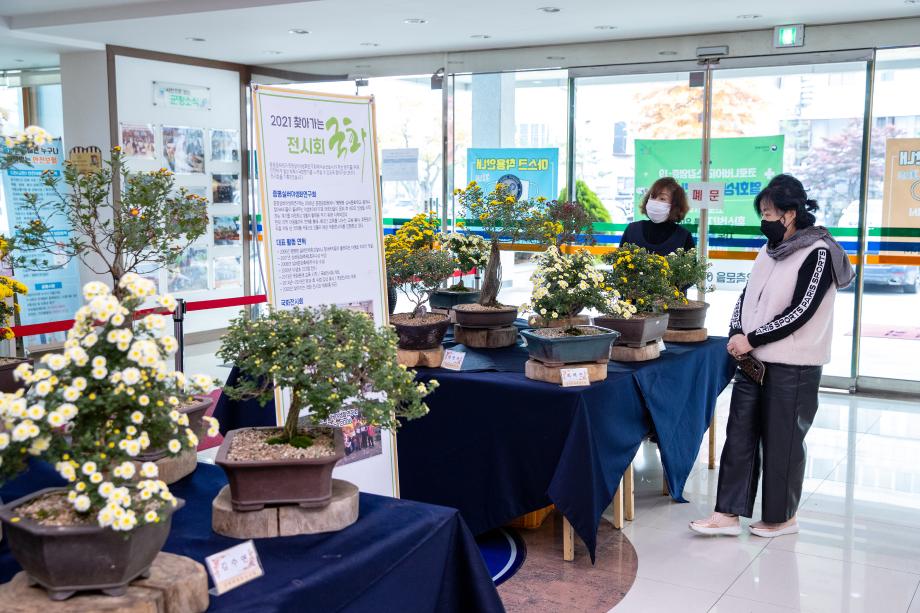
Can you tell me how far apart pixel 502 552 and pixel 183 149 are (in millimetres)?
6494

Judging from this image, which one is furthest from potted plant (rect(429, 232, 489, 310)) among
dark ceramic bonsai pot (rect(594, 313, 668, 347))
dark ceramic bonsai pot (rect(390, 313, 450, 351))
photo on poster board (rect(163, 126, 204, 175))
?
photo on poster board (rect(163, 126, 204, 175))

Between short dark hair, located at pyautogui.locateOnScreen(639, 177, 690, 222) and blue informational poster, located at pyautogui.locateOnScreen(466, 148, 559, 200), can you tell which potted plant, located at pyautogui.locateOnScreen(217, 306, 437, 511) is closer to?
short dark hair, located at pyautogui.locateOnScreen(639, 177, 690, 222)

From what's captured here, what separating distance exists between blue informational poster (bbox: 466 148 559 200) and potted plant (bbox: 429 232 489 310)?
A: 3.80 m

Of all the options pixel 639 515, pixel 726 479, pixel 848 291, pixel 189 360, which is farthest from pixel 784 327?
pixel 189 360

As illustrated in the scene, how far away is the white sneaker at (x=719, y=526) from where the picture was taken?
13.8 ft

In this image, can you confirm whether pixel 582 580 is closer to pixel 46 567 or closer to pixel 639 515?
pixel 639 515

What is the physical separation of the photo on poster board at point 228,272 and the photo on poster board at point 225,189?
2.02 feet

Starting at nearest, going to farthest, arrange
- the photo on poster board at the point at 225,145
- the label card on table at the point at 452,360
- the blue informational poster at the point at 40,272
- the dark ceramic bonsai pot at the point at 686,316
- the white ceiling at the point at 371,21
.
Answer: the label card on table at the point at 452,360 < the dark ceramic bonsai pot at the point at 686,316 < the white ceiling at the point at 371,21 < the blue informational poster at the point at 40,272 < the photo on poster board at the point at 225,145

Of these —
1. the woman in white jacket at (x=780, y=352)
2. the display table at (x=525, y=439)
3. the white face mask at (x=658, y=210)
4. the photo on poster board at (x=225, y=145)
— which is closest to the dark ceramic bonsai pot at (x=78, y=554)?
the display table at (x=525, y=439)

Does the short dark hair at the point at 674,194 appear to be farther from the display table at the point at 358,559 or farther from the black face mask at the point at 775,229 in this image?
the display table at the point at 358,559

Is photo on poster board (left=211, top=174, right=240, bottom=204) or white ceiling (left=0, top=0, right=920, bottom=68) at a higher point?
white ceiling (left=0, top=0, right=920, bottom=68)

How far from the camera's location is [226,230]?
380 inches

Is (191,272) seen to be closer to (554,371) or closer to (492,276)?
(492,276)

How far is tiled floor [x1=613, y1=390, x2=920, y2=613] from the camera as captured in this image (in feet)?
11.6
